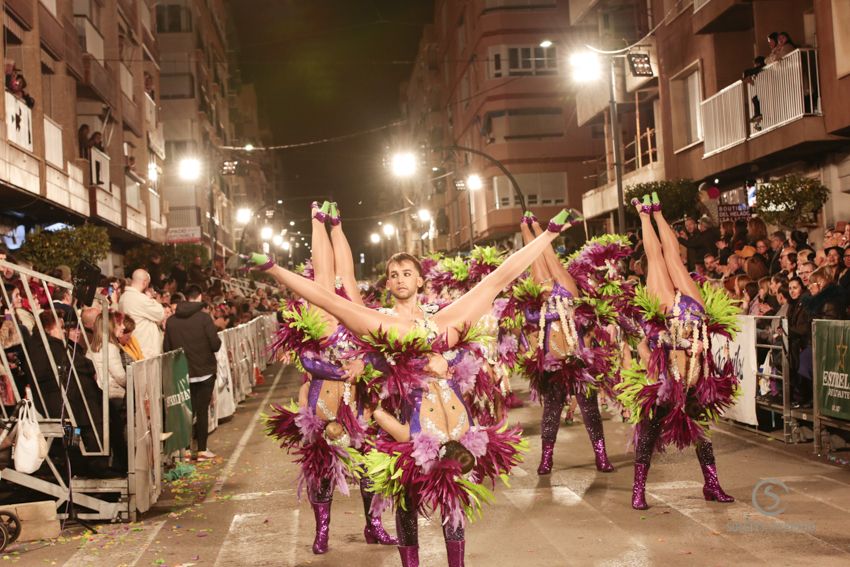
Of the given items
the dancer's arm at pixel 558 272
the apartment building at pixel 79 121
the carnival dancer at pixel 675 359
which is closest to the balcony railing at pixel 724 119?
the dancer's arm at pixel 558 272

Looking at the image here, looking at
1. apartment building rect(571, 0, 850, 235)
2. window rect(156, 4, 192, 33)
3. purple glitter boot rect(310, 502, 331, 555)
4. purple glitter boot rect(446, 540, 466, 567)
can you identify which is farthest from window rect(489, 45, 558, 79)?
purple glitter boot rect(446, 540, 466, 567)

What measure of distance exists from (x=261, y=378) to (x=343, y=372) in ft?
55.8

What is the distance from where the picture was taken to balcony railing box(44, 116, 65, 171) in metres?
22.2

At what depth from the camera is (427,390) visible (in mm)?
5945

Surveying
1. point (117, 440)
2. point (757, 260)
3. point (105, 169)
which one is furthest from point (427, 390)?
point (105, 169)

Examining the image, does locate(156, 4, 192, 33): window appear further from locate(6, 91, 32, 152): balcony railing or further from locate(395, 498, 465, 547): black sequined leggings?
locate(395, 498, 465, 547): black sequined leggings

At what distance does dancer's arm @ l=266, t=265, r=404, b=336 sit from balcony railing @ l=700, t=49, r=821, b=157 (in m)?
15.8

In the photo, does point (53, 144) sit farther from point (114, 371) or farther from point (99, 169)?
point (114, 371)

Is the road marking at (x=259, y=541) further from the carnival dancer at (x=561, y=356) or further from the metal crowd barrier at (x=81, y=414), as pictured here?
the carnival dancer at (x=561, y=356)

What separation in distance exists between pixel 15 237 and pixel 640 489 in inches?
698

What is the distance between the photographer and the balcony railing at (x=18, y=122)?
63.1 ft

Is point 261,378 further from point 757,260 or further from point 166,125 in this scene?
point 166,125

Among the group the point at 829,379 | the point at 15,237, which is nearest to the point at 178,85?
the point at 15,237

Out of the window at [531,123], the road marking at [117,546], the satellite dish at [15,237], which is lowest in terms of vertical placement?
the road marking at [117,546]
